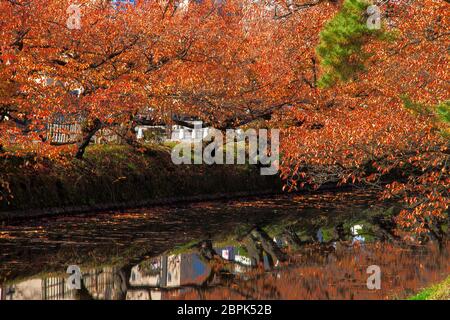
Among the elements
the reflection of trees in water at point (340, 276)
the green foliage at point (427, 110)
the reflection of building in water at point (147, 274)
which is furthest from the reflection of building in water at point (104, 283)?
the green foliage at point (427, 110)

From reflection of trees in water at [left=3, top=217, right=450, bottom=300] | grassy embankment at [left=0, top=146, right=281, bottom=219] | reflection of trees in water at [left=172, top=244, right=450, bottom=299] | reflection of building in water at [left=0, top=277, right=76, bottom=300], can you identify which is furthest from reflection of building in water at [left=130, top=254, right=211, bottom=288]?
grassy embankment at [left=0, top=146, right=281, bottom=219]

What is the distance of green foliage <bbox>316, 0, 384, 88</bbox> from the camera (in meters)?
26.8

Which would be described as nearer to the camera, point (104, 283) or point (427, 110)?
point (104, 283)

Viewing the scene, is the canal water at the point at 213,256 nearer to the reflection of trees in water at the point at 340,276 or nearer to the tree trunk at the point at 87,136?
the reflection of trees in water at the point at 340,276

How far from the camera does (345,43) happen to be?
28.0 metres

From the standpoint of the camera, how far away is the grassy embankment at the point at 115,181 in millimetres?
33531

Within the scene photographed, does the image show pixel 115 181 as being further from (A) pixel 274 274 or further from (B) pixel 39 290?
(B) pixel 39 290

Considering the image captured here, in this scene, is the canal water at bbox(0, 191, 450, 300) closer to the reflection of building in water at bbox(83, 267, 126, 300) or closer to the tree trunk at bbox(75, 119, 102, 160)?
the reflection of building in water at bbox(83, 267, 126, 300)

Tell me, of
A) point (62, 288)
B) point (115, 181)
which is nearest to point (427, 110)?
point (62, 288)

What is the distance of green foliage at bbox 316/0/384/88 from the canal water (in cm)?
643

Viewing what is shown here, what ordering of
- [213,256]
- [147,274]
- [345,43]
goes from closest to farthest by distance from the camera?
[147,274] < [213,256] < [345,43]

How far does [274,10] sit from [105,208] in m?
12.9

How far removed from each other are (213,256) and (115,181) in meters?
14.0
